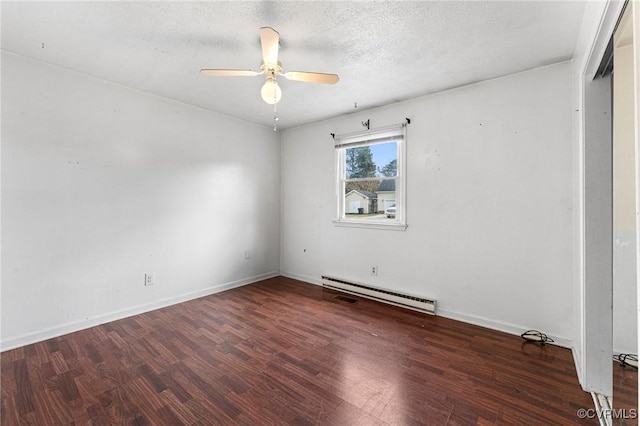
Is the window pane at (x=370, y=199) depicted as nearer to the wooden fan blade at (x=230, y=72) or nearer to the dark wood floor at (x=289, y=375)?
the dark wood floor at (x=289, y=375)

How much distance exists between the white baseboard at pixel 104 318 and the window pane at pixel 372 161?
2451 millimetres

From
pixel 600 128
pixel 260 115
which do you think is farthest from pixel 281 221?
pixel 600 128

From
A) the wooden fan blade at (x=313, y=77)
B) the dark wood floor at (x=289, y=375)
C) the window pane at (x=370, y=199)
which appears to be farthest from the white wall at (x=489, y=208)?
the wooden fan blade at (x=313, y=77)

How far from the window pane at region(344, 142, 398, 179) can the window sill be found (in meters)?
0.66

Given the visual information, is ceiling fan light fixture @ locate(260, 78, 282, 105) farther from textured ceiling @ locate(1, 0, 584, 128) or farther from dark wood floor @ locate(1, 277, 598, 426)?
dark wood floor @ locate(1, 277, 598, 426)

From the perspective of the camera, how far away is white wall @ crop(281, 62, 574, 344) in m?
2.41

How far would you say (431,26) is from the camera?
75.5 inches

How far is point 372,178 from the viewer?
373cm

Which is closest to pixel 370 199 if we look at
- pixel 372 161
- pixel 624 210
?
pixel 372 161

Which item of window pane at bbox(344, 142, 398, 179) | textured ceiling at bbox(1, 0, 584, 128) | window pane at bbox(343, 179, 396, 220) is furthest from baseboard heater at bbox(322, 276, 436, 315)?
textured ceiling at bbox(1, 0, 584, 128)

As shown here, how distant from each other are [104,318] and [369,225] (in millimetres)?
3253

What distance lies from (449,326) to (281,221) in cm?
306

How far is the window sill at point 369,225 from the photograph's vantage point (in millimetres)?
3386

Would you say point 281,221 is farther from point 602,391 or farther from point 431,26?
point 602,391
